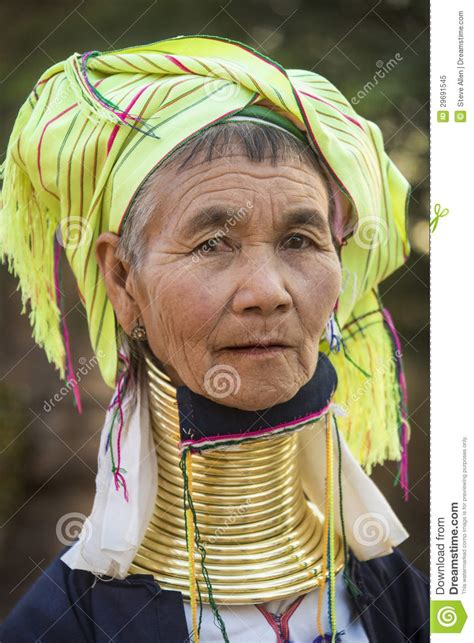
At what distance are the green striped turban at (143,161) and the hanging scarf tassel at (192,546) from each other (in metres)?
0.28

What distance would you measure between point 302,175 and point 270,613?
0.93 meters

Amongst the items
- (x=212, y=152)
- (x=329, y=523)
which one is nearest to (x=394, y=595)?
(x=329, y=523)

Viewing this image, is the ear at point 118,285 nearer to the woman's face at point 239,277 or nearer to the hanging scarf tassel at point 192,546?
the woman's face at point 239,277

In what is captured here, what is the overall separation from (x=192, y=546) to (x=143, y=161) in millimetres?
791

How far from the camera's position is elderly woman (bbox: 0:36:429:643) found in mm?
1635

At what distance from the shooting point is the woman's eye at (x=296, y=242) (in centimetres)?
168

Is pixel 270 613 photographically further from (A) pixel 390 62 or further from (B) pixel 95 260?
(A) pixel 390 62

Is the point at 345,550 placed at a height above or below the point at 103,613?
above

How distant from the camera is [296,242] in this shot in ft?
5.55

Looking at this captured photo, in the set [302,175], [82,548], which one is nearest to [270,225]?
[302,175]

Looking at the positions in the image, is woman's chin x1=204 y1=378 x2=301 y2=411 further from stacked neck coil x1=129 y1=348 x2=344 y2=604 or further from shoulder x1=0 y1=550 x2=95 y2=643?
shoulder x1=0 y1=550 x2=95 y2=643

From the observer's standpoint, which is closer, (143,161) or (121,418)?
(143,161)
